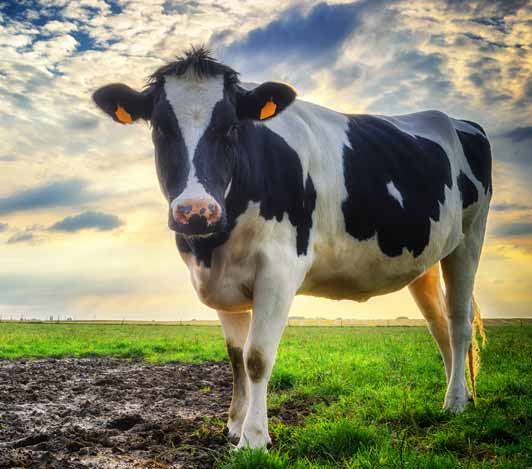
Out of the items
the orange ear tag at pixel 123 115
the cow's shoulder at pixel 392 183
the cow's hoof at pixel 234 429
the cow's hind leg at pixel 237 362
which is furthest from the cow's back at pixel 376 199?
the cow's hoof at pixel 234 429

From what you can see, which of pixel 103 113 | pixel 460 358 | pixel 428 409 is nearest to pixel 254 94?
pixel 103 113

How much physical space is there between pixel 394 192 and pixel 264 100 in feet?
7.09

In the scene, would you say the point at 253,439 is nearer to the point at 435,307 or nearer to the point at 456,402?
the point at 456,402

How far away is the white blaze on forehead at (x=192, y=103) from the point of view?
4500 mm

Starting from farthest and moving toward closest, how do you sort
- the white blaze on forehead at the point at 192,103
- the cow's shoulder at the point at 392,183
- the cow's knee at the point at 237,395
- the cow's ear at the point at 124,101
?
the cow's shoulder at the point at 392,183, the cow's knee at the point at 237,395, the cow's ear at the point at 124,101, the white blaze on forehead at the point at 192,103

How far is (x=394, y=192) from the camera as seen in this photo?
6.52 metres

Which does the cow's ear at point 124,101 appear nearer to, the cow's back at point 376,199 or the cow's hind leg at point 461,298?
the cow's back at point 376,199

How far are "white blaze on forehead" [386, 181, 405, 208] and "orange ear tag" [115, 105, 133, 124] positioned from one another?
291 cm

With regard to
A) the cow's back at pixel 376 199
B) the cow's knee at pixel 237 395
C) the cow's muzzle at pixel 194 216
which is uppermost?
the cow's back at pixel 376 199

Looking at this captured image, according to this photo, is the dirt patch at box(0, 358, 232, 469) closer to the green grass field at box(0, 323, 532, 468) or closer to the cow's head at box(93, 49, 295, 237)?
the green grass field at box(0, 323, 532, 468)

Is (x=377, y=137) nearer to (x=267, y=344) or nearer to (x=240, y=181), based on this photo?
(x=240, y=181)

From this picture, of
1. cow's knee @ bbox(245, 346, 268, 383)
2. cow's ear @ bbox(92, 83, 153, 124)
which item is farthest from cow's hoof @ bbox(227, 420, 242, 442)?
cow's ear @ bbox(92, 83, 153, 124)

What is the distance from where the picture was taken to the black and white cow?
4672mm

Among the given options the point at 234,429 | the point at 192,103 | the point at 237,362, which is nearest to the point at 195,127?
the point at 192,103
